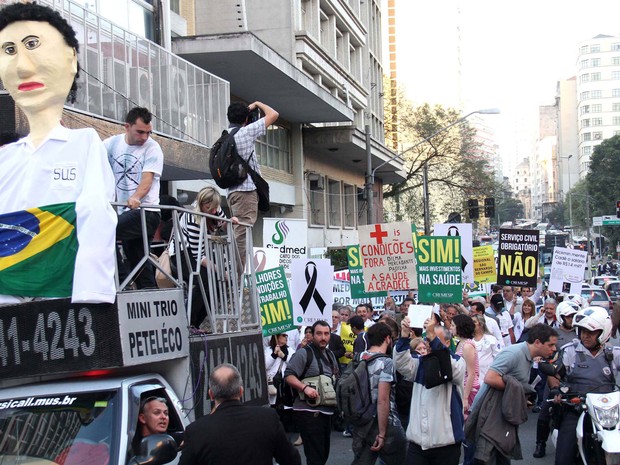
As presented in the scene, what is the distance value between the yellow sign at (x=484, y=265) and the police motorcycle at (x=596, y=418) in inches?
528

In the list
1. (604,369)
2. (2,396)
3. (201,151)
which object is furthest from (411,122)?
(2,396)

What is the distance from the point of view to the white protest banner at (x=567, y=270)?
19.7m

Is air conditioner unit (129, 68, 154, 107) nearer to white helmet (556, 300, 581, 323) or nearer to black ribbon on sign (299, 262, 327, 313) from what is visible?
black ribbon on sign (299, 262, 327, 313)

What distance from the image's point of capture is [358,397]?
845 centimetres

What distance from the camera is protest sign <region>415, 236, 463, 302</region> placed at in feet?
51.5

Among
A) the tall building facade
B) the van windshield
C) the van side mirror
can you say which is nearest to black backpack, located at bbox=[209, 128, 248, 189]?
the van windshield

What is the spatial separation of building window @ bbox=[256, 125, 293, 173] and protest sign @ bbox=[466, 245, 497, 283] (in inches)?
400

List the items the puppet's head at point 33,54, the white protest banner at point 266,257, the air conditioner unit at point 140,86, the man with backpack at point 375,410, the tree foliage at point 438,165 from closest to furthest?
1. the puppet's head at point 33,54
2. the man with backpack at point 375,410
3. the white protest banner at point 266,257
4. the air conditioner unit at point 140,86
5. the tree foliage at point 438,165

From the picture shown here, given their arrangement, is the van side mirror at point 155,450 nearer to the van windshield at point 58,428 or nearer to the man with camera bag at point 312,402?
the van windshield at point 58,428

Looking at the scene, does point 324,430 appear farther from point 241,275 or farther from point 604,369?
point 604,369

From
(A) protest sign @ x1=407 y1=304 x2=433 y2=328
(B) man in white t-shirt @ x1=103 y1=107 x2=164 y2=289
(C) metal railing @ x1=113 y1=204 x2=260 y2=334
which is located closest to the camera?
(B) man in white t-shirt @ x1=103 y1=107 x2=164 y2=289

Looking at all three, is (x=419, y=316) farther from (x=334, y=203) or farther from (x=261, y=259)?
(x=334, y=203)

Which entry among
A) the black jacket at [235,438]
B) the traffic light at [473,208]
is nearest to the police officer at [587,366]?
the black jacket at [235,438]

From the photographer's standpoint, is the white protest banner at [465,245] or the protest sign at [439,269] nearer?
the protest sign at [439,269]
